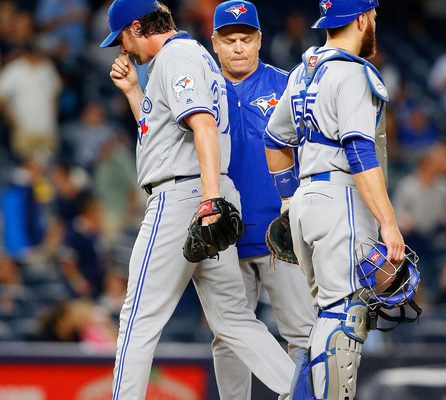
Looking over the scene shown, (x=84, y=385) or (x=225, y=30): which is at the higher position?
(x=225, y=30)

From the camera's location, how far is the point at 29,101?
11.7 m

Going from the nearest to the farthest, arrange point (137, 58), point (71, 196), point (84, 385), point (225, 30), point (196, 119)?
point (196, 119) → point (137, 58) → point (225, 30) → point (84, 385) → point (71, 196)

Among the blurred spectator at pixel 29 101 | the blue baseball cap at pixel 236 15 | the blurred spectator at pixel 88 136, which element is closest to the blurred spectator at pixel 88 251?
the blurred spectator at pixel 88 136

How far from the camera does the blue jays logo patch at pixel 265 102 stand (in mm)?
5406

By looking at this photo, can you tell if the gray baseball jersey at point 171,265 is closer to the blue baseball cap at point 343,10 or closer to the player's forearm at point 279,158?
the player's forearm at point 279,158

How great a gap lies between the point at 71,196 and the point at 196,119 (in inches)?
237

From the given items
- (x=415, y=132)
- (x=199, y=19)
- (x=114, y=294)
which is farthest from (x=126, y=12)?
(x=415, y=132)

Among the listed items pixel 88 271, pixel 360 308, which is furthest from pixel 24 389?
pixel 360 308

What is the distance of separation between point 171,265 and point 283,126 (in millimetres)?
766

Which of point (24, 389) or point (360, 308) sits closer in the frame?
point (360, 308)

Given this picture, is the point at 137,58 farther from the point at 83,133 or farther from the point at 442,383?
the point at 83,133

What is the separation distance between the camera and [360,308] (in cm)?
448

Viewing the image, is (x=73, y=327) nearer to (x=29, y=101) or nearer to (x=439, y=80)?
(x=29, y=101)

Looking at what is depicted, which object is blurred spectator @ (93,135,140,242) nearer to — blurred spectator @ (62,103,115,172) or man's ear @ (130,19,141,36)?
blurred spectator @ (62,103,115,172)
